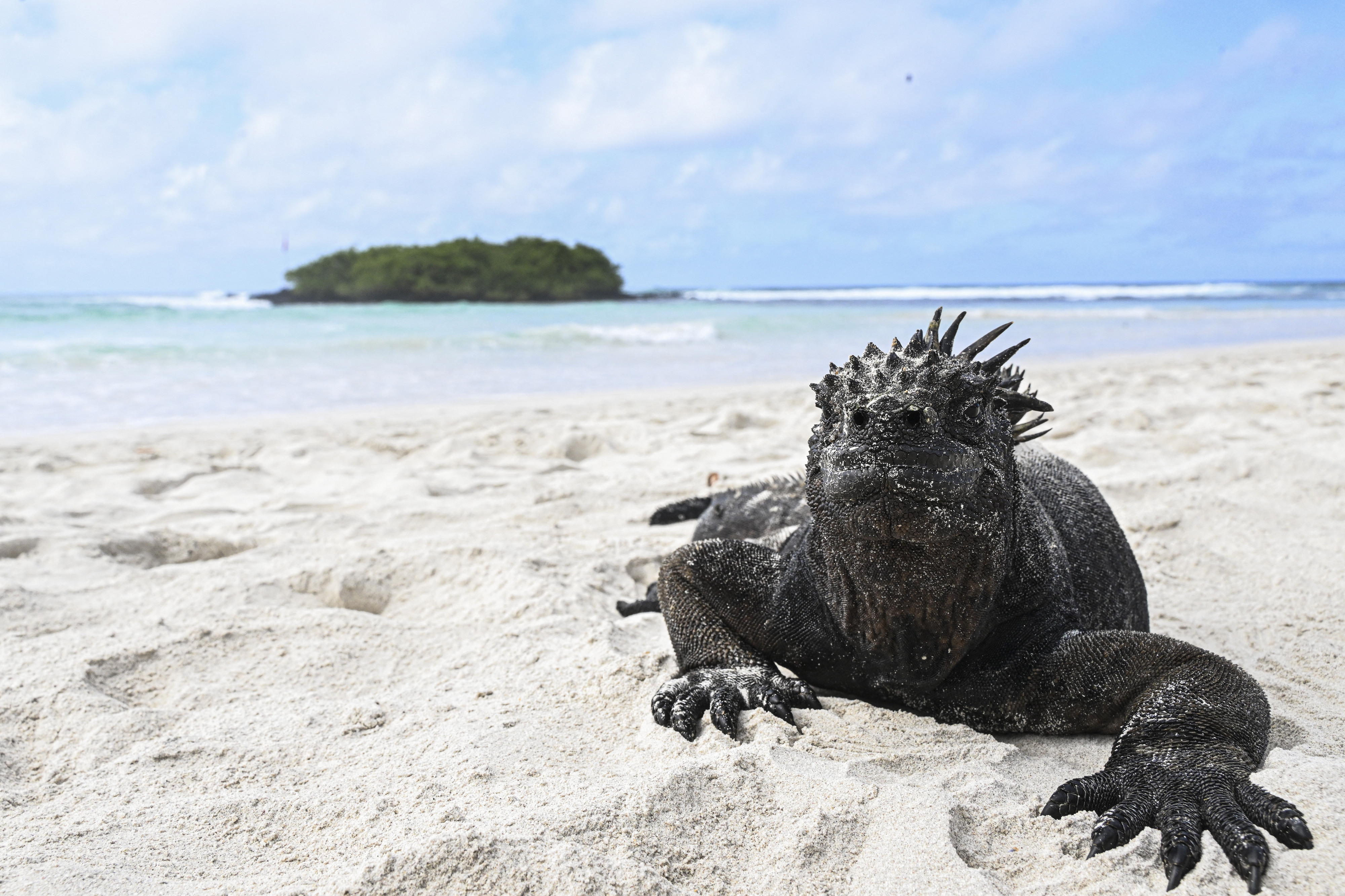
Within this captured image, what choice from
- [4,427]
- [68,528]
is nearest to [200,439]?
[4,427]

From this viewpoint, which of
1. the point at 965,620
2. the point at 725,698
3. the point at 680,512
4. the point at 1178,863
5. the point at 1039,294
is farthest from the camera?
the point at 1039,294

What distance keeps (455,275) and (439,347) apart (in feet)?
117

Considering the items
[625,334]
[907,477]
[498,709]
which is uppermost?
[907,477]

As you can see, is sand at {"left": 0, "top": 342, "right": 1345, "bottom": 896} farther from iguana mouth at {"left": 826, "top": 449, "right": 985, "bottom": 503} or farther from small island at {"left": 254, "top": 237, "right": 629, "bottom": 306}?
small island at {"left": 254, "top": 237, "right": 629, "bottom": 306}

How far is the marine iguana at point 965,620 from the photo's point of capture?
2.08 meters

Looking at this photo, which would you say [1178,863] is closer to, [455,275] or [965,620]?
[965,620]

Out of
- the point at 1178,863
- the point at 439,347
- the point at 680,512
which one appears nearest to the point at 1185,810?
the point at 1178,863

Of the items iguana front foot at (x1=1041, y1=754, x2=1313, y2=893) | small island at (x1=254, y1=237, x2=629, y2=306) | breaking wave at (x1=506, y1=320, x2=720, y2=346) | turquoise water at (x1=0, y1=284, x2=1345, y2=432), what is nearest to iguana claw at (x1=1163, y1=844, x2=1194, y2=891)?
iguana front foot at (x1=1041, y1=754, x2=1313, y2=893)

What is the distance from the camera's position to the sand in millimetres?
1937

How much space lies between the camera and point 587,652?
10.2 feet

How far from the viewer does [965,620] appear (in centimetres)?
238

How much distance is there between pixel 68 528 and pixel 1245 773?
500 centimetres

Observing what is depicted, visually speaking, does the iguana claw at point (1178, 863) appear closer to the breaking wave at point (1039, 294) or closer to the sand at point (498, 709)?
the sand at point (498, 709)

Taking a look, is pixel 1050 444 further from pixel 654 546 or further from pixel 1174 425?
pixel 654 546
